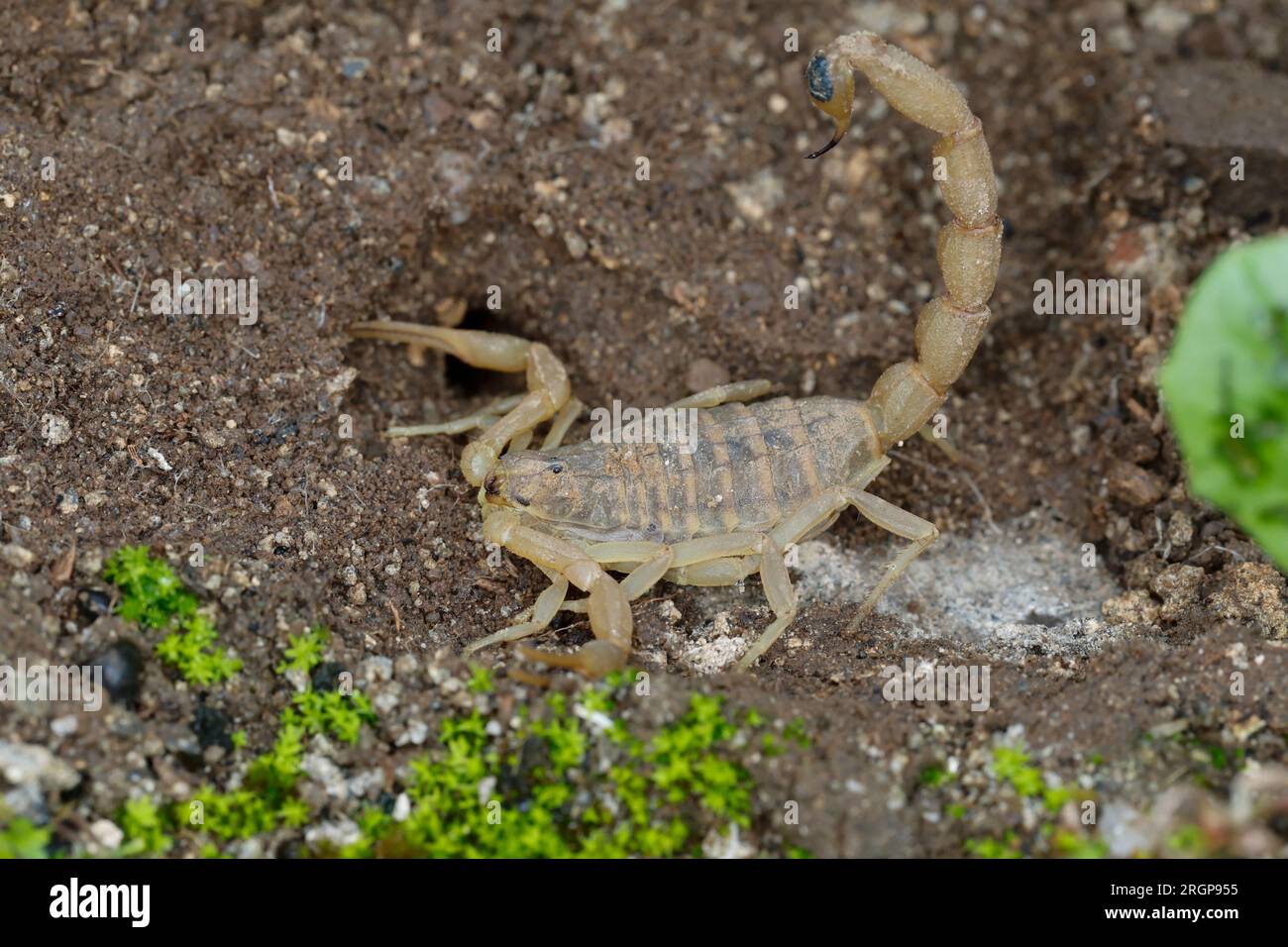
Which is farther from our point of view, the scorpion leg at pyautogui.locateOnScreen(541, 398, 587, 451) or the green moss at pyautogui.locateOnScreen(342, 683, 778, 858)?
the scorpion leg at pyautogui.locateOnScreen(541, 398, 587, 451)

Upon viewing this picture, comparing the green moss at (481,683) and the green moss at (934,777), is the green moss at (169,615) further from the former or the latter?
the green moss at (934,777)

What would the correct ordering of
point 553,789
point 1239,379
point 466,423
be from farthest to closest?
point 466,423
point 553,789
point 1239,379

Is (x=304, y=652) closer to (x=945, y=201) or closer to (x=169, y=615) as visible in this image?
(x=169, y=615)

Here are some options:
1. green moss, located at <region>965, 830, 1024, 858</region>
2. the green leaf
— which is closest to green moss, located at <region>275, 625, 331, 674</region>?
green moss, located at <region>965, 830, 1024, 858</region>

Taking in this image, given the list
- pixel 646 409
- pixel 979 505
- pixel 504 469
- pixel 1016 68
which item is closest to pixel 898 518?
pixel 979 505

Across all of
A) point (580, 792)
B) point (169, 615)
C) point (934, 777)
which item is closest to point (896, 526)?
point (934, 777)

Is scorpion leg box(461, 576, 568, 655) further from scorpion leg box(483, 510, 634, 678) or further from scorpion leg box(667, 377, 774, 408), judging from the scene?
scorpion leg box(667, 377, 774, 408)
